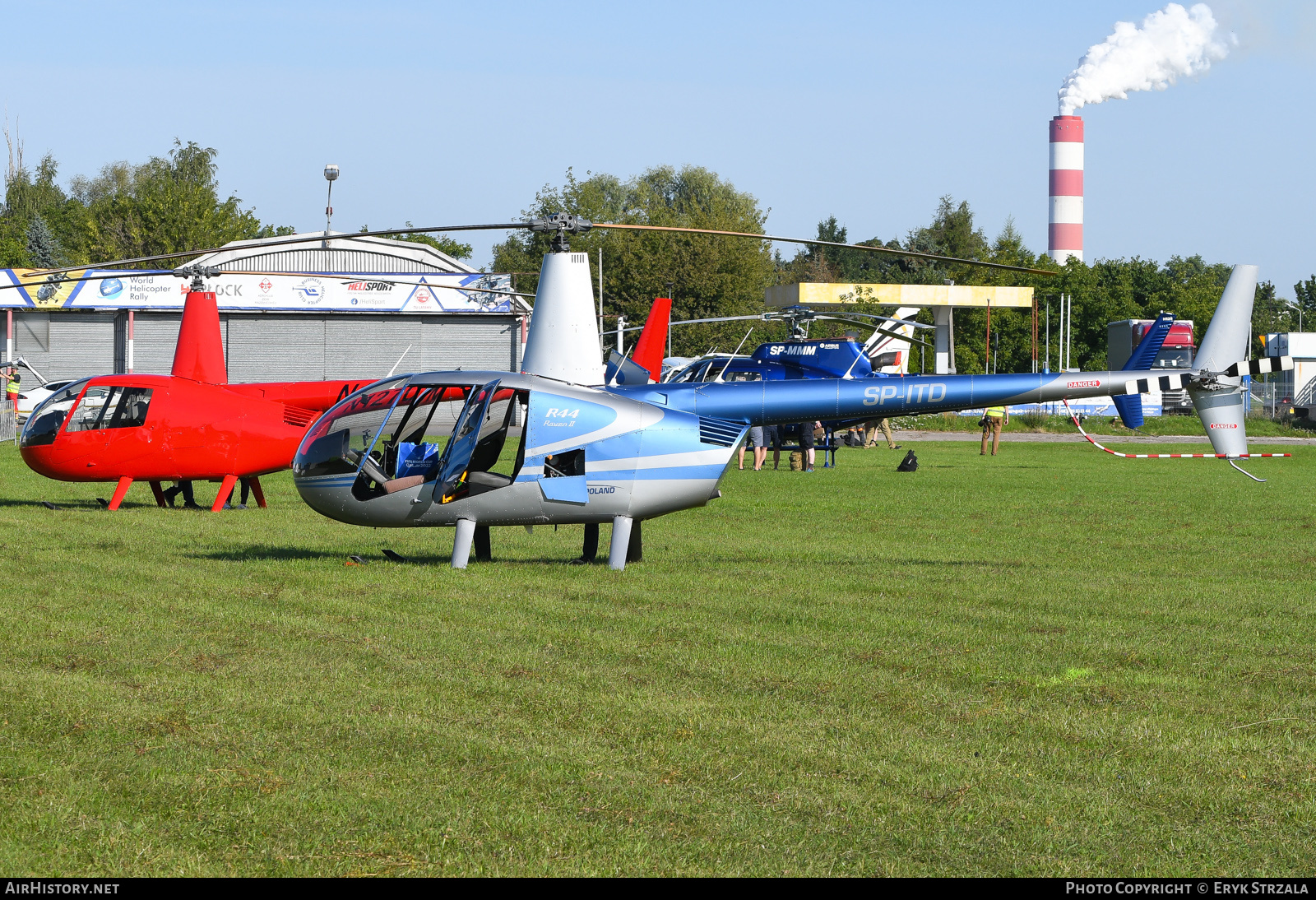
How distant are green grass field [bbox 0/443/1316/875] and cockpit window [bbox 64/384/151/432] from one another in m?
3.15

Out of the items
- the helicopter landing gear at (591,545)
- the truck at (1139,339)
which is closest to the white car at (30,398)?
the helicopter landing gear at (591,545)

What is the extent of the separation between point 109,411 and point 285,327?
118 feet

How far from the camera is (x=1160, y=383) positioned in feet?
42.4

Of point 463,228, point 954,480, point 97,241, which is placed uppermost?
point 97,241

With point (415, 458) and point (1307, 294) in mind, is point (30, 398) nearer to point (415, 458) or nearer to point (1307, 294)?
point (415, 458)

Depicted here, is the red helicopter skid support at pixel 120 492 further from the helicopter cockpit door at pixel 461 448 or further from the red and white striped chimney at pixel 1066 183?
the red and white striped chimney at pixel 1066 183

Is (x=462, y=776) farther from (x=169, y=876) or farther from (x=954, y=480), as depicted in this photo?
(x=954, y=480)

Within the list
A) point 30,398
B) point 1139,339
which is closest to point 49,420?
point 30,398

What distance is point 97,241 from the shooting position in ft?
262

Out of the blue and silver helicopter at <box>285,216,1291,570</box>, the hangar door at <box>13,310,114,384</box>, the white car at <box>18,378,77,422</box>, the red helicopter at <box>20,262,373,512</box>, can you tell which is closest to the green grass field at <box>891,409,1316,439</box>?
the white car at <box>18,378,77,422</box>

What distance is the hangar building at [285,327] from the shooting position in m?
50.5

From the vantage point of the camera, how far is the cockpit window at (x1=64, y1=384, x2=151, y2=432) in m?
17.1

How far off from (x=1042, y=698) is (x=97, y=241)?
3217 inches

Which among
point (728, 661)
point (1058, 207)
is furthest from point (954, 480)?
point (1058, 207)
